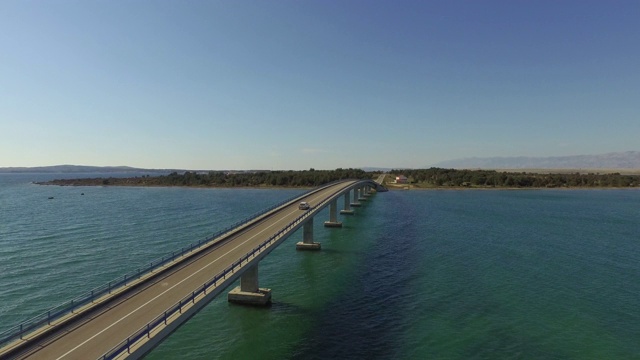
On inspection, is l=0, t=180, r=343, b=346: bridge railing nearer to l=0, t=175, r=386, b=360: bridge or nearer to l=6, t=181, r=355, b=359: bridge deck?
l=0, t=175, r=386, b=360: bridge

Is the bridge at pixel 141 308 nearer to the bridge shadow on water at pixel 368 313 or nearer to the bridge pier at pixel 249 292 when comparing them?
the bridge pier at pixel 249 292

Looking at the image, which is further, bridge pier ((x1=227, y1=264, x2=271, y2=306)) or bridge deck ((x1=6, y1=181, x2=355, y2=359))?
bridge pier ((x1=227, y1=264, x2=271, y2=306))

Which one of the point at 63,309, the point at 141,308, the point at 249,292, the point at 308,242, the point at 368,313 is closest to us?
the point at 141,308

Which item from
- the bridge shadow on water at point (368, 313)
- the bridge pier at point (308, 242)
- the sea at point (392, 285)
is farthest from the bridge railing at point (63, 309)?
the bridge pier at point (308, 242)

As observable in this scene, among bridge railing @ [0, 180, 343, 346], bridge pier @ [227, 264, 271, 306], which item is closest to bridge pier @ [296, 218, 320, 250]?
bridge railing @ [0, 180, 343, 346]

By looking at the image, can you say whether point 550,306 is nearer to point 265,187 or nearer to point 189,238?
point 189,238

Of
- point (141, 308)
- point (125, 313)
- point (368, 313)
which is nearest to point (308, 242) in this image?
point (368, 313)

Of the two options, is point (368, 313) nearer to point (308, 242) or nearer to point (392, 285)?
point (392, 285)
